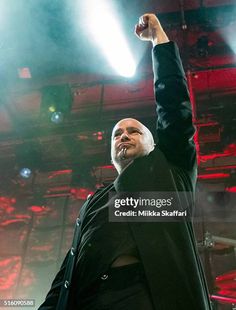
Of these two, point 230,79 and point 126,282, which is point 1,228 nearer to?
point 230,79

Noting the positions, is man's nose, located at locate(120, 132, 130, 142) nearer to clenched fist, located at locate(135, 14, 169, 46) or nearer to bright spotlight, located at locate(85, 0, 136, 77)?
clenched fist, located at locate(135, 14, 169, 46)

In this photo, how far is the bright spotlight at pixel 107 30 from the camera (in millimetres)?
4391

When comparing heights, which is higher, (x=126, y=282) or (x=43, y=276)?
(x=43, y=276)

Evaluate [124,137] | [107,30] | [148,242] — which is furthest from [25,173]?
[148,242]

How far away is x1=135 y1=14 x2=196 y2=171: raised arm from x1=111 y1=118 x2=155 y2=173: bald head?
0.15 metres

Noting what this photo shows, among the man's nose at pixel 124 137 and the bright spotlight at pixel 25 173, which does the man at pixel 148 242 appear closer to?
the man's nose at pixel 124 137

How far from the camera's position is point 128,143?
4.59 feet

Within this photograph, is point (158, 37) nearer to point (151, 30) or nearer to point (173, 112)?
point (151, 30)

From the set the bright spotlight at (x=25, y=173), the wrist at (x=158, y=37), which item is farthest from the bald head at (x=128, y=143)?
the bright spotlight at (x=25, y=173)

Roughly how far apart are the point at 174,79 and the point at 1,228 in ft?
19.6

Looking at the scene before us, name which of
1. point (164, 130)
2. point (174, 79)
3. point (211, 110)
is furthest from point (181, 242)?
point (211, 110)

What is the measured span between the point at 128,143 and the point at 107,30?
3449 mm

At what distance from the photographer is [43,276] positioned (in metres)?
5.55

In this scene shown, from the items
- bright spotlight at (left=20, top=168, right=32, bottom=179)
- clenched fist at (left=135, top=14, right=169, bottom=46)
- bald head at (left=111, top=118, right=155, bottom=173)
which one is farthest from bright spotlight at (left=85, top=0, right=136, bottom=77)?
bald head at (left=111, top=118, right=155, bottom=173)
